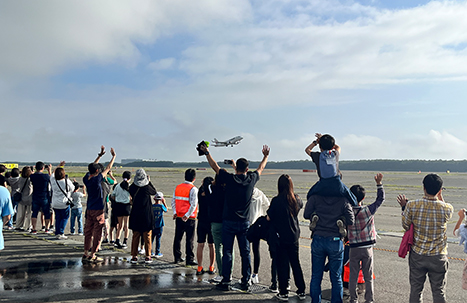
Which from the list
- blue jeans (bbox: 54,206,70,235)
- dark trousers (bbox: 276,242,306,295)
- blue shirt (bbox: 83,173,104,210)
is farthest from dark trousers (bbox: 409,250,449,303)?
blue jeans (bbox: 54,206,70,235)

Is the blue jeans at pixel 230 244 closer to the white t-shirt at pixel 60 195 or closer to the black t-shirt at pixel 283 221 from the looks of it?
the black t-shirt at pixel 283 221

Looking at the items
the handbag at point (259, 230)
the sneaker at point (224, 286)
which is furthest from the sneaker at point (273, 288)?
the handbag at point (259, 230)

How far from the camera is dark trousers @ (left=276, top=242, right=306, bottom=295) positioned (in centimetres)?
600

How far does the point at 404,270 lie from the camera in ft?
26.6

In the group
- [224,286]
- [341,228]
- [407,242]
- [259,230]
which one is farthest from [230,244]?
[407,242]

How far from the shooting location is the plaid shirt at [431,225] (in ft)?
16.3

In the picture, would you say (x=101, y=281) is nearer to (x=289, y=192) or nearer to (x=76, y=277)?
(x=76, y=277)

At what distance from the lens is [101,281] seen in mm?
6957

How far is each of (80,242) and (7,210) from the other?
381 cm

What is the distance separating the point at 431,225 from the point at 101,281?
5870mm

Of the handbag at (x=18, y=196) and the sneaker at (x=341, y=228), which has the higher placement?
the sneaker at (x=341, y=228)

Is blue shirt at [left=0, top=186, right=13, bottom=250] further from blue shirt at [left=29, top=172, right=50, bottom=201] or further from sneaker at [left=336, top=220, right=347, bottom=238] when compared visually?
sneaker at [left=336, top=220, right=347, bottom=238]

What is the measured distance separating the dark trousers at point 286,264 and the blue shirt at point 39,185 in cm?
875

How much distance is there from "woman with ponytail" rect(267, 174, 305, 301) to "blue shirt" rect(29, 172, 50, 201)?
863 cm
